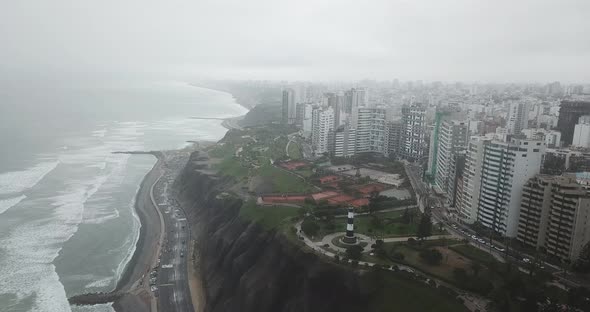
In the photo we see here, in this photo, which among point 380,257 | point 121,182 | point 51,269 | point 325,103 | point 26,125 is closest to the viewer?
point 380,257

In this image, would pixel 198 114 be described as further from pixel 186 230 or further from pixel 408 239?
pixel 408 239

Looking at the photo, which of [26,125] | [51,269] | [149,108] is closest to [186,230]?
[51,269]

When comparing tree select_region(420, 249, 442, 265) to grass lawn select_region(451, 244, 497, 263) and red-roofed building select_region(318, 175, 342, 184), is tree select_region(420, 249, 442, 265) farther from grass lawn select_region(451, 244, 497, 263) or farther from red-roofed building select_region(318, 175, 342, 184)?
red-roofed building select_region(318, 175, 342, 184)

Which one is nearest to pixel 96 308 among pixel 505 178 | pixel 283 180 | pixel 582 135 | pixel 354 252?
pixel 354 252

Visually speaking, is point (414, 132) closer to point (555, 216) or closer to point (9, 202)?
point (555, 216)

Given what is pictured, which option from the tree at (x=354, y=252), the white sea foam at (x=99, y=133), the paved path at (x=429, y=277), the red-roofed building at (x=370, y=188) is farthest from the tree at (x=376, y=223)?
the white sea foam at (x=99, y=133)
